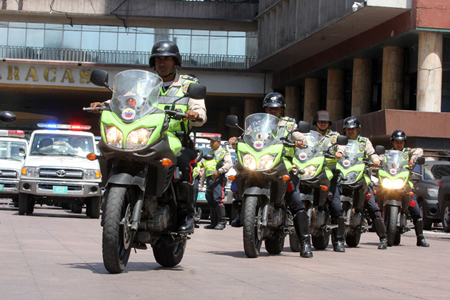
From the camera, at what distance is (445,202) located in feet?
61.0

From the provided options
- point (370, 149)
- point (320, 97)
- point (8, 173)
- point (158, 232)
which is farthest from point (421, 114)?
point (158, 232)

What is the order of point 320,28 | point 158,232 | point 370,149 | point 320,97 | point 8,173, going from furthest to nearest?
point 320,97 → point 320,28 → point 8,173 → point 370,149 → point 158,232

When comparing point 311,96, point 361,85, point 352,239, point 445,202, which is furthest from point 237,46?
point 352,239

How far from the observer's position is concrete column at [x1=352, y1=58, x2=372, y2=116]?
37.6 meters

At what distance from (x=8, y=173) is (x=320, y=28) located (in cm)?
1941

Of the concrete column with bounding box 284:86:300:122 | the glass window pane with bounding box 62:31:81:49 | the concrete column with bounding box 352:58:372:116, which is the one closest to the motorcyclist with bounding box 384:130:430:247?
the concrete column with bounding box 352:58:372:116

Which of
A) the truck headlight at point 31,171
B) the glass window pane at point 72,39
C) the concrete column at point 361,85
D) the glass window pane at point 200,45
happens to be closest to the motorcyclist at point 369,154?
the truck headlight at point 31,171

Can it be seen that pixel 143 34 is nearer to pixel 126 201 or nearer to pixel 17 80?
pixel 17 80

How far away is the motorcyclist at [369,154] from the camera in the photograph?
12461 millimetres

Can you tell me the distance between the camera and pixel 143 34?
50.9 meters

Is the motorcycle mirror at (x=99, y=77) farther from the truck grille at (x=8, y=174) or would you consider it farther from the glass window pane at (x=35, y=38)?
the glass window pane at (x=35, y=38)

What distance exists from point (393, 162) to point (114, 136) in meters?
7.86

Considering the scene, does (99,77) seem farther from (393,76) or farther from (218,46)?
(218,46)

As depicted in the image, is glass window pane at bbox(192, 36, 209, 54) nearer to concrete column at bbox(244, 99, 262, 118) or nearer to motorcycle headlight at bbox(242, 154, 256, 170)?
concrete column at bbox(244, 99, 262, 118)
